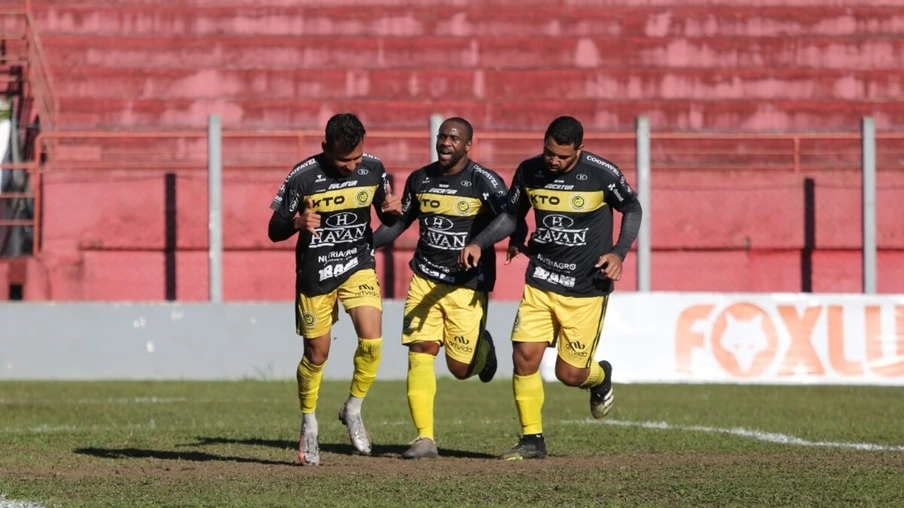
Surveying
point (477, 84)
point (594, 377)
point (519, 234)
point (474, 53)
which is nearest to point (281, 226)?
point (519, 234)

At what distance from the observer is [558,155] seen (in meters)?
8.45

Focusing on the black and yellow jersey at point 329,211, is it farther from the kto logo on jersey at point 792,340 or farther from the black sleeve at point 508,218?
the kto logo on jersey at point 792,340

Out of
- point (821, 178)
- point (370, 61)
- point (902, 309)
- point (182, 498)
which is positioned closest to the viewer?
point (182, 498)

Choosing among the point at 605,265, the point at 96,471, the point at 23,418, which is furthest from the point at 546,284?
the point at 23,418

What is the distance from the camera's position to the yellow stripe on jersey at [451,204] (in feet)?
29.5

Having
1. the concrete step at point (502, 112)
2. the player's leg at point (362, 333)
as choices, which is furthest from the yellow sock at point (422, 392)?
the concrete step at point (502, 112)

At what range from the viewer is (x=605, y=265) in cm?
839

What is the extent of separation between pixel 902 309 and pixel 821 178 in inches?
143

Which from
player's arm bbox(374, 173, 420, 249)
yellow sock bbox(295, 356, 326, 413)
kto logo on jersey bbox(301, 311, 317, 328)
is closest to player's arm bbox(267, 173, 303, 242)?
kto logo on jersey bbox(301, 311, 317, 328)

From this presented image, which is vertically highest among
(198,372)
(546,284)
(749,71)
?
(749,71)

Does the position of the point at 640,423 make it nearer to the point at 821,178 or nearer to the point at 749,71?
the point at 821,178

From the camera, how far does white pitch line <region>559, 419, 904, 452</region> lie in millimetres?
8844

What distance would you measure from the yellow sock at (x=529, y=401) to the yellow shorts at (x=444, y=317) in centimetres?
47

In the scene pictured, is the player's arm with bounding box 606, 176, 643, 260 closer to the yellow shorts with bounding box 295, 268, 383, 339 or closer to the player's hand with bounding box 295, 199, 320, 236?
the yellow shorts with bounding box 295, 268, 383, 339
